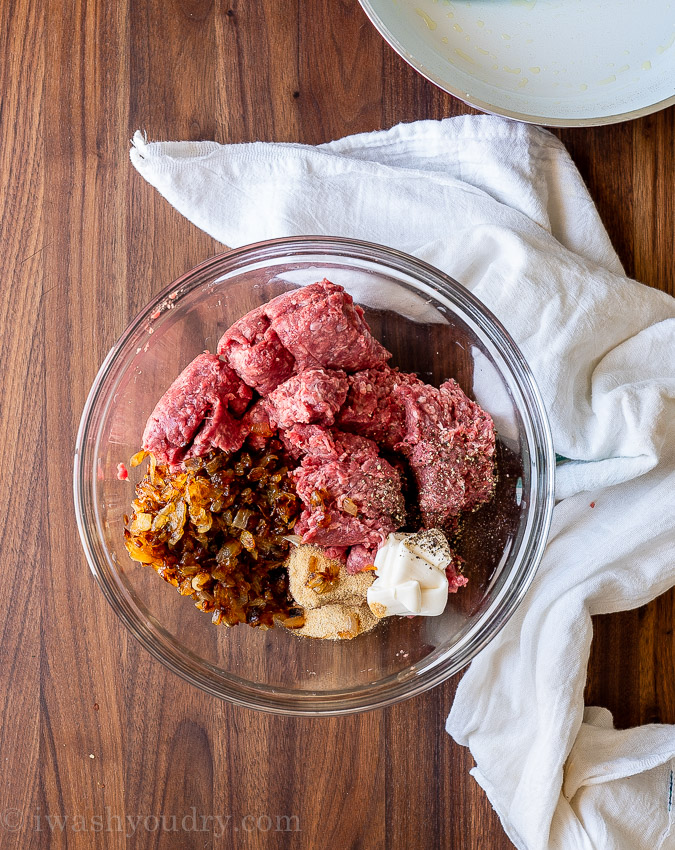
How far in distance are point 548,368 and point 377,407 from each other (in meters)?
0.41

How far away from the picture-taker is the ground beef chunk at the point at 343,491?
4.27 feet

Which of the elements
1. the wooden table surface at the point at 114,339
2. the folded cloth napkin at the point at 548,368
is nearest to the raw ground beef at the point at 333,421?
the folded cloth napkin at the point at 548,368

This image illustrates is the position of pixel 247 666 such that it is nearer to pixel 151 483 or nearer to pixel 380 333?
pixel 151 483

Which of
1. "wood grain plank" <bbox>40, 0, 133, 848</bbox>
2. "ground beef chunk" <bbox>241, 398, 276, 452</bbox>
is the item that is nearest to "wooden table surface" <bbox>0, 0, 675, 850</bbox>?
"wood grain plank" <bbox>40, 0, 133, 848</bbox>

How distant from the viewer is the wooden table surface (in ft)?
5.25

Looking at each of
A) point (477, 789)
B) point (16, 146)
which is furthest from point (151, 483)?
point (477, 789)

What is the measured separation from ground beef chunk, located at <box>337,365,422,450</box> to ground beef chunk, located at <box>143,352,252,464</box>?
0.22m

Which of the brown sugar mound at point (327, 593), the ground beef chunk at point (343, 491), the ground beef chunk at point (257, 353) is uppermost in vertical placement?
the ground beef chunk at point (257, 353)

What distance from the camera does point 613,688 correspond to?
5.34 feet

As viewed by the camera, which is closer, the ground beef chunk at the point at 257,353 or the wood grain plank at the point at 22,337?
the ground beef chunk at the point at 257,353

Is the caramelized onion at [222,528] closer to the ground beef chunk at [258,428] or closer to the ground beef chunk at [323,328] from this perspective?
the ground beef chunk at [258,428]

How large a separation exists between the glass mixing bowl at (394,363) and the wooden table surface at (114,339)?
143 mm

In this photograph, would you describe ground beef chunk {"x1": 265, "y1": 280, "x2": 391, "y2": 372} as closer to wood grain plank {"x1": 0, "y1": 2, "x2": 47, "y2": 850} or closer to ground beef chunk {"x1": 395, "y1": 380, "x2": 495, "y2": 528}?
ground beef chunk {"x1": 395, "y1": 380, "x2": 495, "y2": 528}

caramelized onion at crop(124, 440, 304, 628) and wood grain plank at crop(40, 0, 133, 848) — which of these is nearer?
caramelized onion at crop(124, 440, 304, 628)
